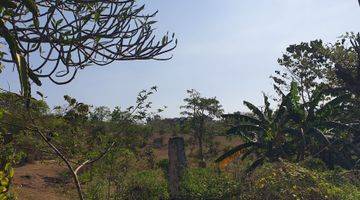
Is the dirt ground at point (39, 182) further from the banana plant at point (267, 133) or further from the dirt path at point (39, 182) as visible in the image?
the banana plant at point (267, 133)

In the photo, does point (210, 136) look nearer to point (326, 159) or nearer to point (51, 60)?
point (326, 159)

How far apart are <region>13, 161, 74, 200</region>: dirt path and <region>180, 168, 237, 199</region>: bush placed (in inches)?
208

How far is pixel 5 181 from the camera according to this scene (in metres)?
3.96

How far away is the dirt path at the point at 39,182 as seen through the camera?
21.2 metres

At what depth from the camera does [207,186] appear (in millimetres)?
16500

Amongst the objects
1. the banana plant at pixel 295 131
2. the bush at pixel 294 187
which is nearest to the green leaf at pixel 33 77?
the bush at pixel 294 187

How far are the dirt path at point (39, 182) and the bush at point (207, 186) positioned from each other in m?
5.29

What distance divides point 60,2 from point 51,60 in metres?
0.59

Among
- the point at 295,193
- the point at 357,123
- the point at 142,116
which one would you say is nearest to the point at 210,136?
the point at 357,123

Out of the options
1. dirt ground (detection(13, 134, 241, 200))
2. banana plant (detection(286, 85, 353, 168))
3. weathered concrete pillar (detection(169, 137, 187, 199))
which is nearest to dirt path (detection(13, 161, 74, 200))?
dirt ground (detection(13, 134, 241, 200))

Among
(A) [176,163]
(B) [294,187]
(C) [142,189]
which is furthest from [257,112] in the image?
(B) [294,187]

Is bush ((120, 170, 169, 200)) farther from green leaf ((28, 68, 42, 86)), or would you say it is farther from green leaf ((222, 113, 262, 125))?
green leaf ((28, 68, 42, 86))

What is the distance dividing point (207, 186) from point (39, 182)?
36.9 feet

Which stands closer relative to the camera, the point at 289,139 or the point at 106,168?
the point at 106,168
